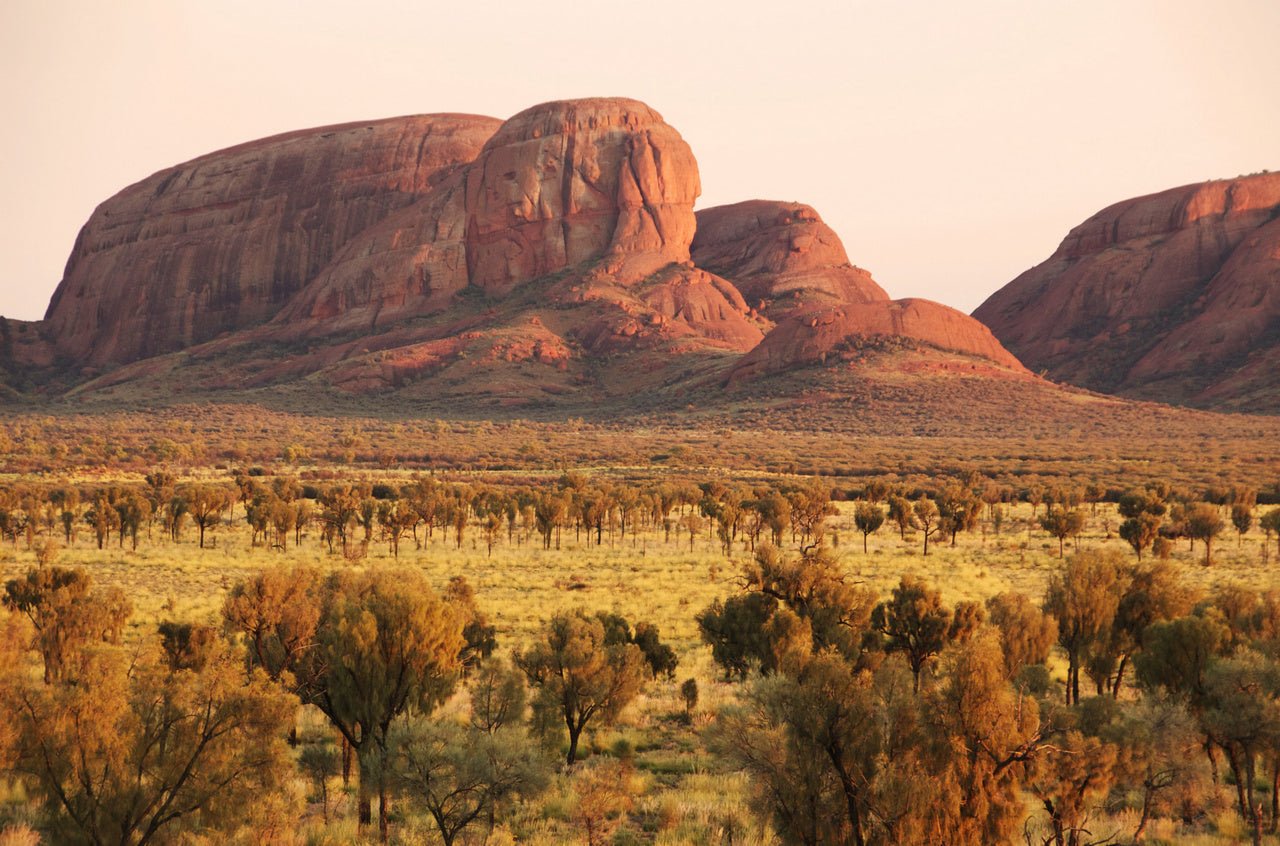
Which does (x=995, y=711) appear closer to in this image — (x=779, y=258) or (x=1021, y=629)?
(x=1021, y=629)

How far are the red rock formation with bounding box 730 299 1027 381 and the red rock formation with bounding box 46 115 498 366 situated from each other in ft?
236

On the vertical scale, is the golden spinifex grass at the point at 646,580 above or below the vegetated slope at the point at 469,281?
below

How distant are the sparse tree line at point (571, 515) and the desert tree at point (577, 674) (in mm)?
25310

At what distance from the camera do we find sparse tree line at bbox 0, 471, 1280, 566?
4709cm

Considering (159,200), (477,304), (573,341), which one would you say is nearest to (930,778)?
(573,341)

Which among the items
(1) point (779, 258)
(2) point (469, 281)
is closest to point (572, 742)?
(2) point (469, 281)

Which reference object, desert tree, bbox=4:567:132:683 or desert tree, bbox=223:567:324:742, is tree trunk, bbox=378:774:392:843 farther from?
desert tree, bbox=4:567:132:683

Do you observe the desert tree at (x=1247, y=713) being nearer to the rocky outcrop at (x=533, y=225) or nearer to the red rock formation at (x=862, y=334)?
the red rock formation at (x=862, y=334)

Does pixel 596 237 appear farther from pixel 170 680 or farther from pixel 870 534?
pixel 170 680

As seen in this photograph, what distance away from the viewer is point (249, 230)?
17638cm

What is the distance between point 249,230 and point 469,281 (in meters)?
48.0

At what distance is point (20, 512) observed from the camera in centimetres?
5412

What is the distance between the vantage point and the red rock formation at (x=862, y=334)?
125 m

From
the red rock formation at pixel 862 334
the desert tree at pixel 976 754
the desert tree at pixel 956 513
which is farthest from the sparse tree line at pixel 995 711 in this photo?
the red rock formation at pixel 862 334
